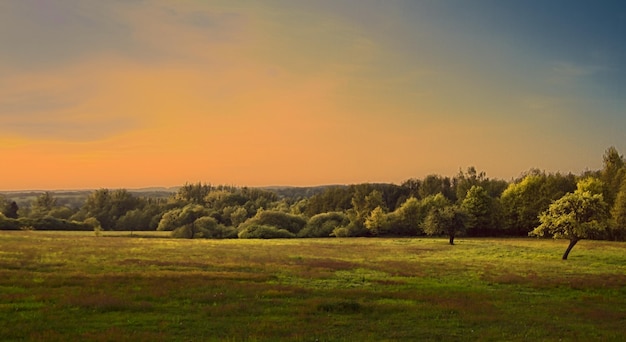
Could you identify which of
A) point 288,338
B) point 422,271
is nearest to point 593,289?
point 422,271

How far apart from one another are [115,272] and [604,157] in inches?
5791

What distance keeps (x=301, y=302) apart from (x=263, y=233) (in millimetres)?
112752

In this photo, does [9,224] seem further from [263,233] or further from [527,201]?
[527,201]

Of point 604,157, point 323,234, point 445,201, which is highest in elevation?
point 604,157

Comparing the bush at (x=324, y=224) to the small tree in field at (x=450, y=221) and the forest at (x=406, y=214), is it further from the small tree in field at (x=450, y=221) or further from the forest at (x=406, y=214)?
the small tree in field at (x=450, y=221)

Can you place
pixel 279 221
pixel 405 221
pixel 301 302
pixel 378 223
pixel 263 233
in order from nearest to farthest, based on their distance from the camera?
pixel 301 302 < pixel 378 223 < pixel 405 221 < pixel 263 233 < pixel 279 221

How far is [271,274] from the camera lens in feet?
157

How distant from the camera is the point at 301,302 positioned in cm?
3170

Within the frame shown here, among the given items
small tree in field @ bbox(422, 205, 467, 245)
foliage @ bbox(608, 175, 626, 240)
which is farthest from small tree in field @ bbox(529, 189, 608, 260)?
foliage @ bbox(608, 175, 626, 240)

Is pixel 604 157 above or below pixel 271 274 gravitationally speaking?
above

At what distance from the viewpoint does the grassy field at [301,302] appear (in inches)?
907

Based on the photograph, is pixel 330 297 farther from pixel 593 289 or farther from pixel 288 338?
pixel 593 289

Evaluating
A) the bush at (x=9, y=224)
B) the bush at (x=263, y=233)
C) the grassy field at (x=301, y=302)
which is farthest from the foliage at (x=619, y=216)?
the bush at (x=9, y=224)

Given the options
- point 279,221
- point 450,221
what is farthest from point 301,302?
point 279,221
